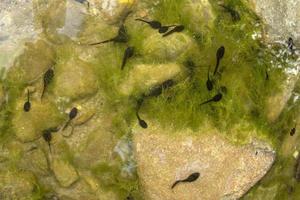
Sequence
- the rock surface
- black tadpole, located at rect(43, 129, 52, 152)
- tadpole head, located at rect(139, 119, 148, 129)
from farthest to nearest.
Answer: black tadpole, located at rect(43, 129, 52, 152)
tadpole head, located at rect(139, 119, 148, 129)
the rock surface

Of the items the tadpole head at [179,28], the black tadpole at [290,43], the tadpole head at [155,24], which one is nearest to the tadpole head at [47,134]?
the tadpole head at [155,24]

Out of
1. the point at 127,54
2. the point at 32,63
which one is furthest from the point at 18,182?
the point at 127,54

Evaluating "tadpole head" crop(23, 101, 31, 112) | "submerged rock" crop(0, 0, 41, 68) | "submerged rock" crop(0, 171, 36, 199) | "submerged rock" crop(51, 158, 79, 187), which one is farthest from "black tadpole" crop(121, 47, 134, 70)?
"submerged rock" crop(0, 171, 36, 199)

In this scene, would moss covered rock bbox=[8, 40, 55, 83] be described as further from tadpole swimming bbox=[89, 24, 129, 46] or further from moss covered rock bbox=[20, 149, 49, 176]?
moss covered rock bbox=[20, 149, 49, 176]

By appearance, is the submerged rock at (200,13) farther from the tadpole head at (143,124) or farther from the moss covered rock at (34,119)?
the moss covered rock at (34,119)

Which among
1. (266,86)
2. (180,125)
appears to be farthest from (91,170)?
(266,86)

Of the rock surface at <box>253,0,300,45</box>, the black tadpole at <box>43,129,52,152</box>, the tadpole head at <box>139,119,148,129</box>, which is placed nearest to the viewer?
the rock surface at <box>253,0,300,45</box>

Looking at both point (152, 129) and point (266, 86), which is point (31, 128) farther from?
point (266, 86)
